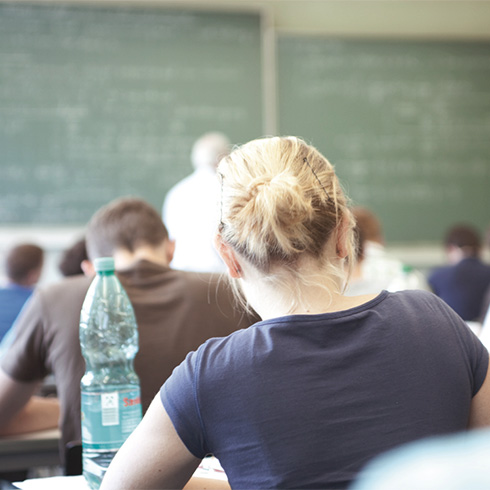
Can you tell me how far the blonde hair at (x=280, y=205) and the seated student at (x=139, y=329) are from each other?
756 millimetres

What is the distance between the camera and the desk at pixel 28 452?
6.38 feet

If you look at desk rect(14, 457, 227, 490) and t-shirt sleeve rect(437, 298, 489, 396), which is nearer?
t-shirt sleeve rect(437, 298, 489, 396)

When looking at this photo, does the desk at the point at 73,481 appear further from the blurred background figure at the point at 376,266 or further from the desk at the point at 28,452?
the blurred background figure at the point at 376,266

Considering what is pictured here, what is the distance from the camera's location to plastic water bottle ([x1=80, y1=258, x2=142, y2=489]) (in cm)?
141

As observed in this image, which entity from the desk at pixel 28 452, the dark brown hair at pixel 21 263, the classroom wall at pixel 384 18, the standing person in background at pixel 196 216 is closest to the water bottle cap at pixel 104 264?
the desk at pixel 28 452

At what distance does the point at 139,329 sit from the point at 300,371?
35.5 inches

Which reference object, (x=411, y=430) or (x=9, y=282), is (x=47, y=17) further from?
(x=411, y=430)

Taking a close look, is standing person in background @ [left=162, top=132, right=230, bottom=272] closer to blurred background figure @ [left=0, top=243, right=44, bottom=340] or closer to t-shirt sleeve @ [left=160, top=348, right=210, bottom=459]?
blurred background figure @ [left=0, top=243, right=44, bottom=340]

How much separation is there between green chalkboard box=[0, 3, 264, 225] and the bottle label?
150 inches

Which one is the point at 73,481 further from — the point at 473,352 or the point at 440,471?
the point at 440,471

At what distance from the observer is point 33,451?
77.8 inches

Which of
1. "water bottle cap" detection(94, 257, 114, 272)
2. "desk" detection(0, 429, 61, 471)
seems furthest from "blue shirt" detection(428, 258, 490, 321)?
"water bottle cap" detection(94, 257, 114, 272)

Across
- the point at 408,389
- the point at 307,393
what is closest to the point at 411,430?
the point at 408,389

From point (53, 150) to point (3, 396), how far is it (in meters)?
3.48
